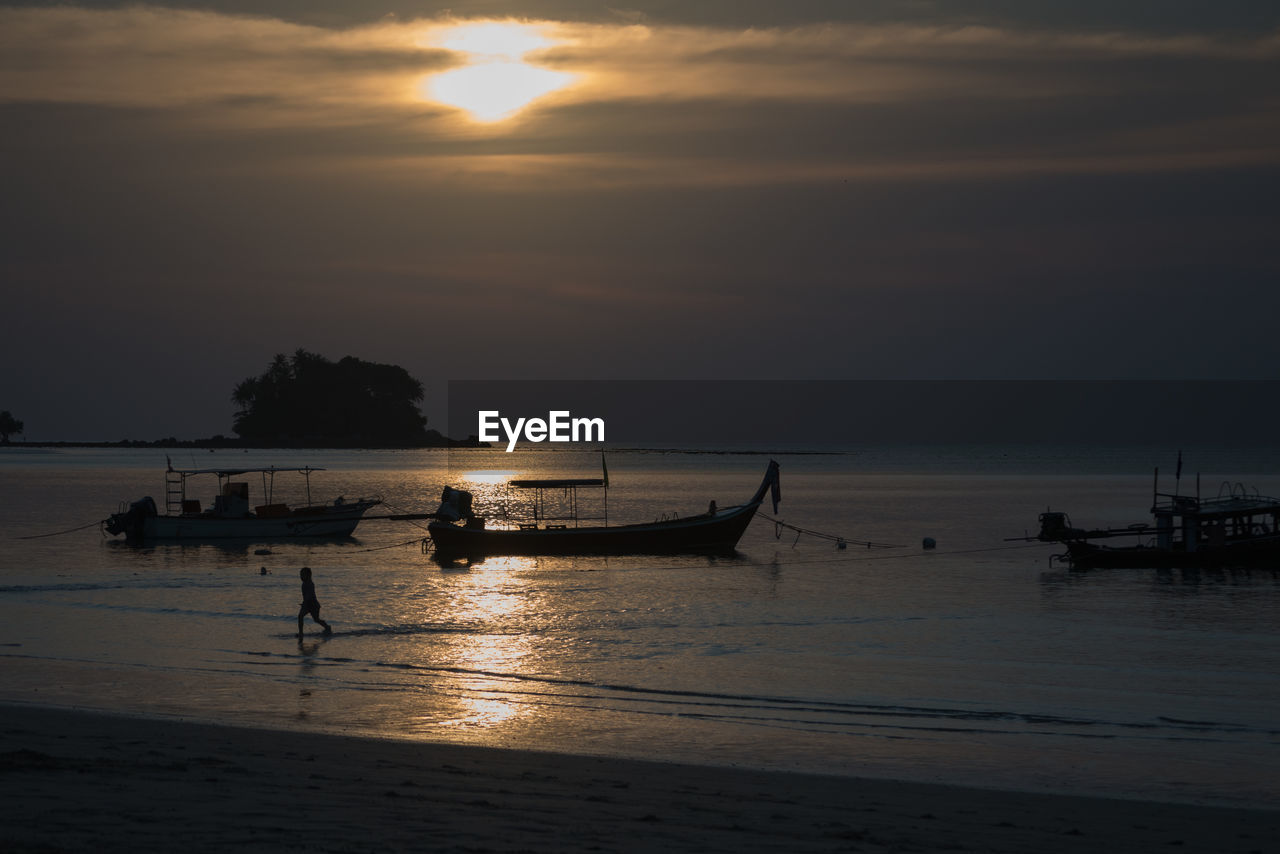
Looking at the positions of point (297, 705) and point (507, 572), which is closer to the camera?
point (297, 705)

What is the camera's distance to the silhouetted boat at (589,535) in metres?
49.2

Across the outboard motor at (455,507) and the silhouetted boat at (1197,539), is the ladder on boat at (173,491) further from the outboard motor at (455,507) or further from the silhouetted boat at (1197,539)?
the silhouetted boat at (1197,539)

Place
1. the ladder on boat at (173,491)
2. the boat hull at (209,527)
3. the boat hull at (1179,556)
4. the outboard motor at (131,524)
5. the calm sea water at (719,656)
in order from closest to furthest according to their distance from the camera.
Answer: the calm sea water at (719,656)
the boat hull at (1179,556)
the outboard motor at (131,524)
the boat hull at (209,527)
the ladder on boat at (173,491)

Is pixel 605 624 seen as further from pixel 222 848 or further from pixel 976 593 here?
pixel 222 848

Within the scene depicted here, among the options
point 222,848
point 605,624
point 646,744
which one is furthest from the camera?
point 605,624

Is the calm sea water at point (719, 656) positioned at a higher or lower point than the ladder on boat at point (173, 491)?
lower

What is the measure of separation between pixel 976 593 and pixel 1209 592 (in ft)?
25.6

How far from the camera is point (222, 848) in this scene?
908 cm

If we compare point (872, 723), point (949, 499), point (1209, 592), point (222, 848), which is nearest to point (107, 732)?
point (222, 848)

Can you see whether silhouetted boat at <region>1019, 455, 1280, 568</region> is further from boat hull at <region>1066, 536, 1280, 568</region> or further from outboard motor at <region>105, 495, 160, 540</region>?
outboard motor at <region>105, 495, 160, 540</region>

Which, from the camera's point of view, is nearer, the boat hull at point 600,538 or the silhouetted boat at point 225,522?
the boat hull at point 600,538

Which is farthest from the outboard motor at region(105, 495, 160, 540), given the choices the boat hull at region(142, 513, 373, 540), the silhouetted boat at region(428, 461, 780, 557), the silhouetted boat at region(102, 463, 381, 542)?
the silhouetted boat at region(428, 461, 780, 557)

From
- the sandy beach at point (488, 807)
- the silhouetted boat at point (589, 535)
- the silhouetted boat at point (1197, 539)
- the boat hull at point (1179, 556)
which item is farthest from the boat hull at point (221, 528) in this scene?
the sandy beach at point (488, 807)

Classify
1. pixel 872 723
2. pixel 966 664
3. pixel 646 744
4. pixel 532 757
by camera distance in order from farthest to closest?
pixel 966 664
pixel 872 723
pixel 646 744
pixel 532 757
